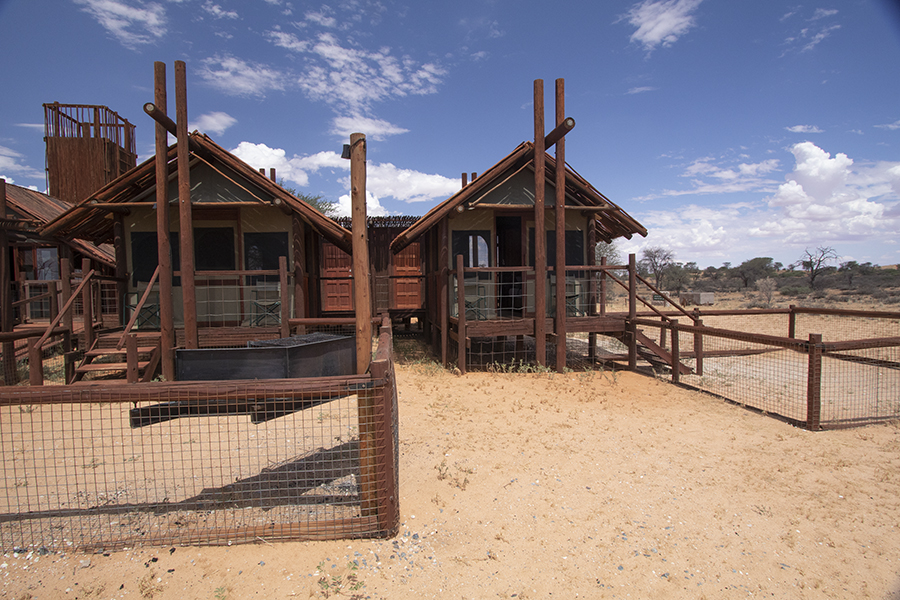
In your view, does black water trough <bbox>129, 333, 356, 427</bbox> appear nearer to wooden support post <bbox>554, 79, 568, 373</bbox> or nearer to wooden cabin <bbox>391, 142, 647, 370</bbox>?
wooden cabin <bbox>391, 142, 647, 370</bbox>

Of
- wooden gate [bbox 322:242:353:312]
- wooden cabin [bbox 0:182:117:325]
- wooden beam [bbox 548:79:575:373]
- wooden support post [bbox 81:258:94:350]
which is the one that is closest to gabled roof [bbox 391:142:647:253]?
wooden beam [bbox 548:79:575:373]

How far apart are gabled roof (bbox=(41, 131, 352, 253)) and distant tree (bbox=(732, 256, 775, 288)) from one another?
41.2m

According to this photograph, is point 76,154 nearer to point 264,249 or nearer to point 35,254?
point 35,254

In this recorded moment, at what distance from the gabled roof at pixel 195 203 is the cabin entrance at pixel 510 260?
13.9 feet

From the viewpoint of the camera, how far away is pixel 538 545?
10.7 ft

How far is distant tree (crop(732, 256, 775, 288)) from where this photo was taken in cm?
4026

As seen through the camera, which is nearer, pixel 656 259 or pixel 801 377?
pixel 801 377

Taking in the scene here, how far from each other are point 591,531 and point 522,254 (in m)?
7.33

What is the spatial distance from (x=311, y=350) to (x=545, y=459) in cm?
268

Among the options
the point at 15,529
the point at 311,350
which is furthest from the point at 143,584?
the point at 311,350

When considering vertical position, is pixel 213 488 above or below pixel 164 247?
below

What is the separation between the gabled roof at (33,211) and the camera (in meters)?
10.0

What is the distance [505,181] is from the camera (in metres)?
9.45

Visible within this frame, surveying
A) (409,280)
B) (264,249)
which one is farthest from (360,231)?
(409,280)
